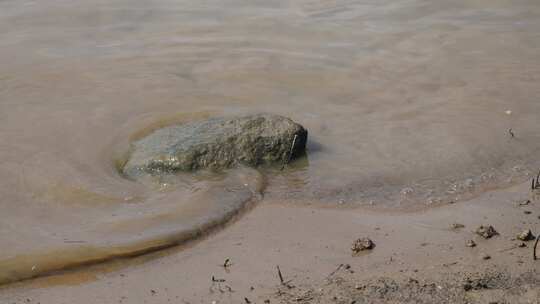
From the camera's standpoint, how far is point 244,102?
6.45 meters

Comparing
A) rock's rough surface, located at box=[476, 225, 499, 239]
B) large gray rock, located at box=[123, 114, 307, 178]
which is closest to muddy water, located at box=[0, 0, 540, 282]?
large gray rock, located at box=[123, 114, 307, 178]

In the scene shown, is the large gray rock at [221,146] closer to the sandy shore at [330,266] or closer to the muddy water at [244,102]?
the muddy water at [244,102]

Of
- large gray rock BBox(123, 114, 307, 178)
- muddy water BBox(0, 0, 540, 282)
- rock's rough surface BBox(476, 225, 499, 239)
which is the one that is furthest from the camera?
large gray rock BBox(123, 114, 307, 178)

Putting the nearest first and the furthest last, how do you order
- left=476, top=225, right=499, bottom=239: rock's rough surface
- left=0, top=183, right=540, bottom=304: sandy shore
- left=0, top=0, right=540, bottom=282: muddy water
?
left=0, top=183, right=540, bottom=304: sandy shore < left=476, top=225, right=499, bottom=239: rock's rough surface < left=0, top=0, right=540, bottom=282: muddy water

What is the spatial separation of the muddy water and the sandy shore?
0.22 metres

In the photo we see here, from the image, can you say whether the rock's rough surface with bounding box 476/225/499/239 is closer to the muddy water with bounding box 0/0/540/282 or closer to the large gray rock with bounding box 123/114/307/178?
the muddy water with bounding box 0/0/540/282

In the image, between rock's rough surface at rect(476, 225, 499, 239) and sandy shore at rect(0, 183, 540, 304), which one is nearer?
sandy shore at rect(0, 183, 540, 304)

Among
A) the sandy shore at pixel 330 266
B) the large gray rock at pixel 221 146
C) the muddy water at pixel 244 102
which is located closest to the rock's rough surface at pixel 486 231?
the sandy shore at pixel 330 266

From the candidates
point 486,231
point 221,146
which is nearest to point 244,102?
point 221,146

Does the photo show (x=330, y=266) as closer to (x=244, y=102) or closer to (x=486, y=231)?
Answer: (x=486, y=231)

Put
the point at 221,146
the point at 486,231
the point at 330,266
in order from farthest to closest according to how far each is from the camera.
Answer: the point at 221,146 < the point at 486,231 < the point at 330,266

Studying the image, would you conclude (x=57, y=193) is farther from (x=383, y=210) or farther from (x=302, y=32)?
(x=302, y=32)

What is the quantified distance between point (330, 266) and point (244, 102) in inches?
118

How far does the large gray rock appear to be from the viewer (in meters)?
5.04
